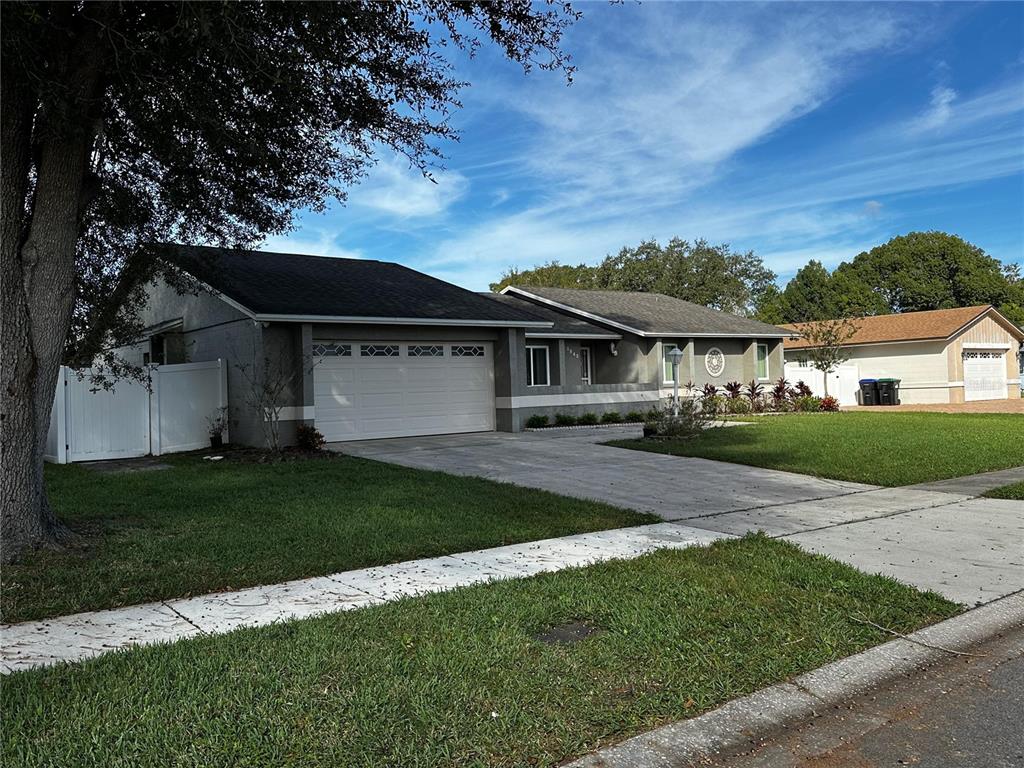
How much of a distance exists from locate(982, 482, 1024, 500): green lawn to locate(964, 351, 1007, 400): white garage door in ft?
84.0

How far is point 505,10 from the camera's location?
7848mm

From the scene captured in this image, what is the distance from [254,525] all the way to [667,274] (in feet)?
169

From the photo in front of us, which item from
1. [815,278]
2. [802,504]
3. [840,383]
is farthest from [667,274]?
[802,504]

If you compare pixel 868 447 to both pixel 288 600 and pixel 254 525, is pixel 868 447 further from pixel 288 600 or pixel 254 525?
pixel 288 600

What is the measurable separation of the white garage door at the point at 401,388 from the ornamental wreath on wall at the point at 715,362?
37.9ft

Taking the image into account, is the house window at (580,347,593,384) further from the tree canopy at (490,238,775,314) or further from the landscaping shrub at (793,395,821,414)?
the tree canopy at (490,238,775,314)

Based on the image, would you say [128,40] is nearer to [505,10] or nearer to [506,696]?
[505,10]

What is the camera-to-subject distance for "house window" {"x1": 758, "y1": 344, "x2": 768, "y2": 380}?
95.9 ft

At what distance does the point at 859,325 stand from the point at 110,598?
3722 cm

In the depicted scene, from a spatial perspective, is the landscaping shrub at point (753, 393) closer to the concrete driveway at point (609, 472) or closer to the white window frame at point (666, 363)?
the white window frame at point (666, 363)

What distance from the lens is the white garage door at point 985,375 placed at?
32.8 meters

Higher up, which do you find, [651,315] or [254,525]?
[651,315]

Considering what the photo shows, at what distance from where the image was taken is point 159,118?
7.80 m

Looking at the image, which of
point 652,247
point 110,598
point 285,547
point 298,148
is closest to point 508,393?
point 298,148
